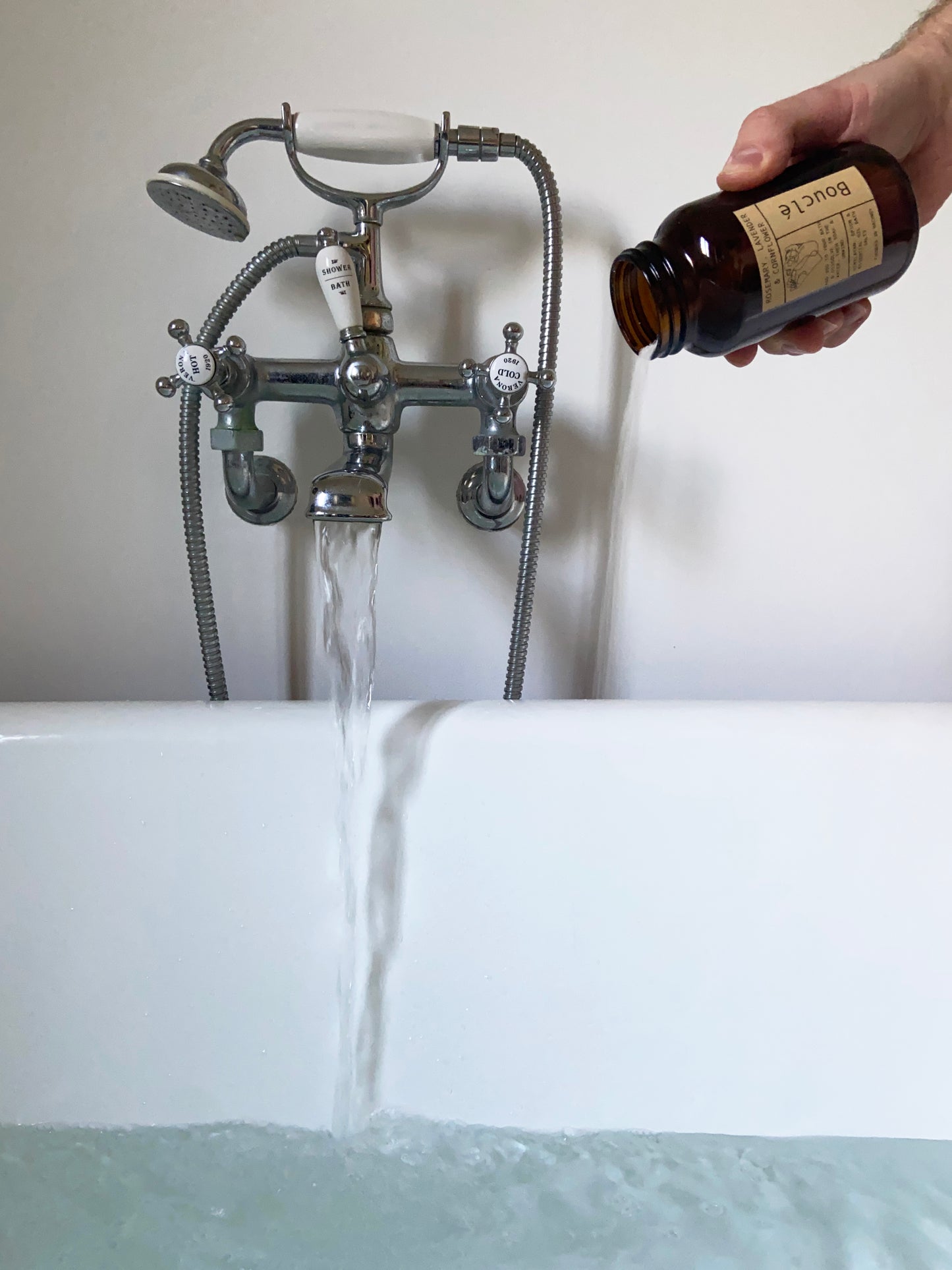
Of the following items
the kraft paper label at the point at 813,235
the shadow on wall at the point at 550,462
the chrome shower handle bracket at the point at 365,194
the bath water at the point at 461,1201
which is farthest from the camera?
the shadow on wall at the point at 550,462

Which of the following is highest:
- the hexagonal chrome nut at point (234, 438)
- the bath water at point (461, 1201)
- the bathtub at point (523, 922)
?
the hexagonal chrome nut at point (234, 438)

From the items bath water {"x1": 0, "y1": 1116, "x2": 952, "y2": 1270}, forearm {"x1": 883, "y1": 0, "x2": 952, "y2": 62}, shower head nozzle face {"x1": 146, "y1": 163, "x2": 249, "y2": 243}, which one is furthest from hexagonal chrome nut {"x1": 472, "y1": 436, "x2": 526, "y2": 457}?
bath water {"x1": 0, "y1": 1116, "x2": 952, "y2": 1270}

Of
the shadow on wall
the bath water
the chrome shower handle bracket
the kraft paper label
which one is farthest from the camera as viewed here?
the shadow on wall

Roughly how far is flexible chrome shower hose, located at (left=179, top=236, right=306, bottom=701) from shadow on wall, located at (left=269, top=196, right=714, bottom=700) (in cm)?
11

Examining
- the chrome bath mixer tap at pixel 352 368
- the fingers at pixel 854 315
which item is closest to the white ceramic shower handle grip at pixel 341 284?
the chrome bath mixer tap at pixel 352 368

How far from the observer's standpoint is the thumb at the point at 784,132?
45 cm

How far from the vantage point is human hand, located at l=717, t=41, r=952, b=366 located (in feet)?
1.49

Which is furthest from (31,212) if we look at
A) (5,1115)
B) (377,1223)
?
(377,1223)

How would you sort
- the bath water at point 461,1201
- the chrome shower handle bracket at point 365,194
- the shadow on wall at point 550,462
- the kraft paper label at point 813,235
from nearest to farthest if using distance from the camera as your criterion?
the kraft paper label at point 813,235 < the bath water at point 461,1201 < the chrome shower handle bracket at point 365,194 < the shadow on wall at point 550,462

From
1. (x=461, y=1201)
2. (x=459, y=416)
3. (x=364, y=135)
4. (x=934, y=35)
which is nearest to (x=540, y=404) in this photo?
(x=459, y=416)

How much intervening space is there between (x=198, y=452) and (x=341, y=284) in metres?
0.18

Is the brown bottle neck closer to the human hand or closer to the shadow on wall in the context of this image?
the human hand

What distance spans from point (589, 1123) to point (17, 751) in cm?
49

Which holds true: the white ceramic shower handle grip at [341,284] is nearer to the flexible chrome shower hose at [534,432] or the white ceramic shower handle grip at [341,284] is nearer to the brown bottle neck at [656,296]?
the flexible chrome shower hose at [534,432]
